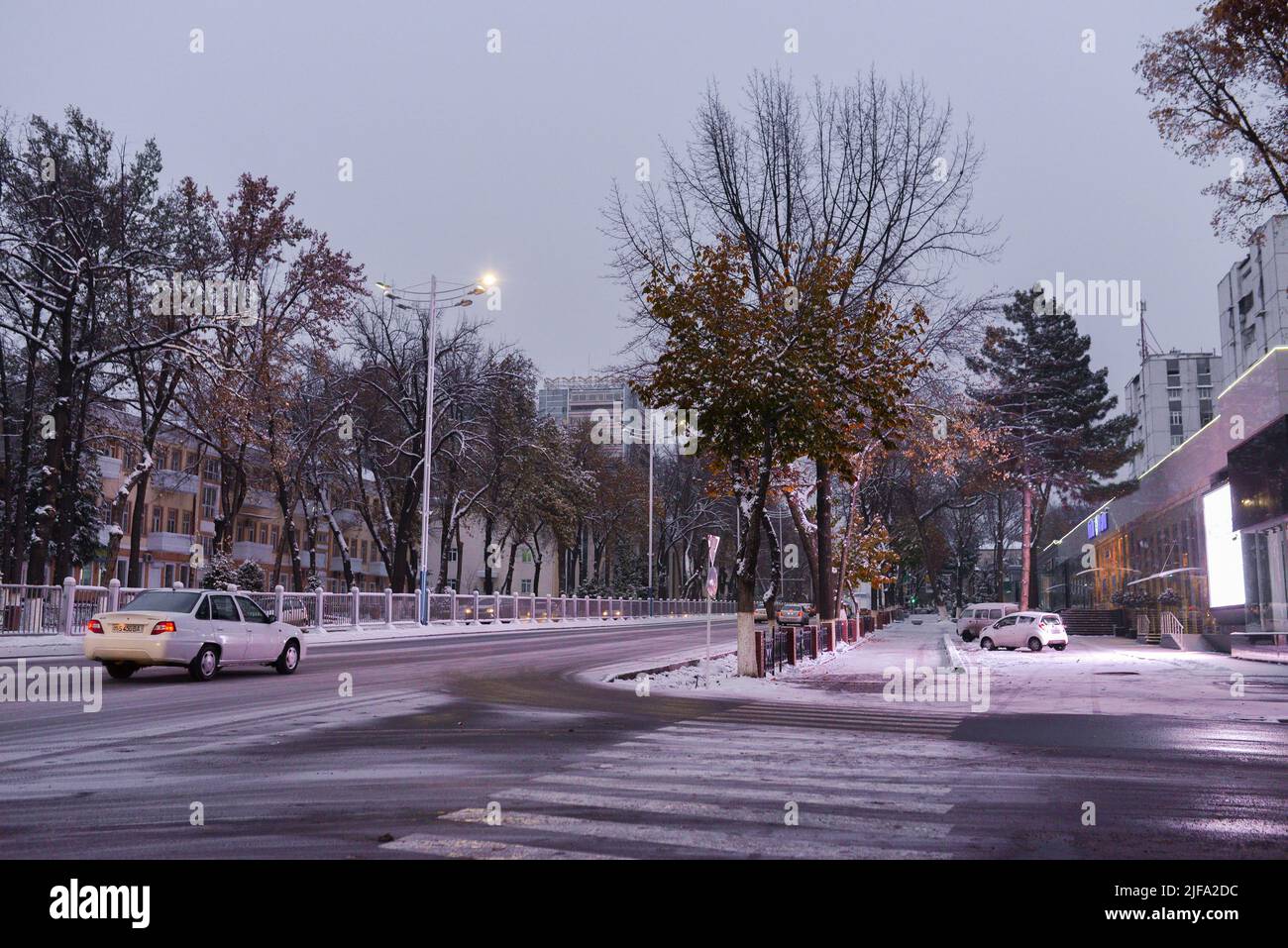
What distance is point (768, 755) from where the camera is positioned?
10461mm

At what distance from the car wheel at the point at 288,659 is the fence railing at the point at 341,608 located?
122 cm

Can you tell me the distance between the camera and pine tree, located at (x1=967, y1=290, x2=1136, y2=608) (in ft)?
174

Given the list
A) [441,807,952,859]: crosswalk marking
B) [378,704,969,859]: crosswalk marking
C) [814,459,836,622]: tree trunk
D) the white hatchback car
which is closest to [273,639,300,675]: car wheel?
[378,704,969,859]: crosswalk marking

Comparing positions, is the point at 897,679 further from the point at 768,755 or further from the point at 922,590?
the point at 922,590

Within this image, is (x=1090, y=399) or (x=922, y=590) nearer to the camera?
(x=1090, y=399)

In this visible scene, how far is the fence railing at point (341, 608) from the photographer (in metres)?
28.2

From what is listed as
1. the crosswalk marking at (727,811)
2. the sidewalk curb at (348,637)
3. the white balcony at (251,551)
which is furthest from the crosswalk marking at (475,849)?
the white balcony at (251,551)

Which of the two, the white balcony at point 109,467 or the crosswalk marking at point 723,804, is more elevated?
the white balcony at point 109,467

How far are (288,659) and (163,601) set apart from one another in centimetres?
298

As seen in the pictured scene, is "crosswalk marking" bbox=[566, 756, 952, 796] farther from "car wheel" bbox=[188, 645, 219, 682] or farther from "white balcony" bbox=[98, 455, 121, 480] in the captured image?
"white balcony" bbox=[98, 455, 121, 480]

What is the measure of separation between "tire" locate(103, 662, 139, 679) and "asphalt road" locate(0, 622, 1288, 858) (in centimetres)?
186

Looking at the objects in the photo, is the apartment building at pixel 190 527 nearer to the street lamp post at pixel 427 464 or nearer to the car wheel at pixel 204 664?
the street lamp post at pixel 427 464
